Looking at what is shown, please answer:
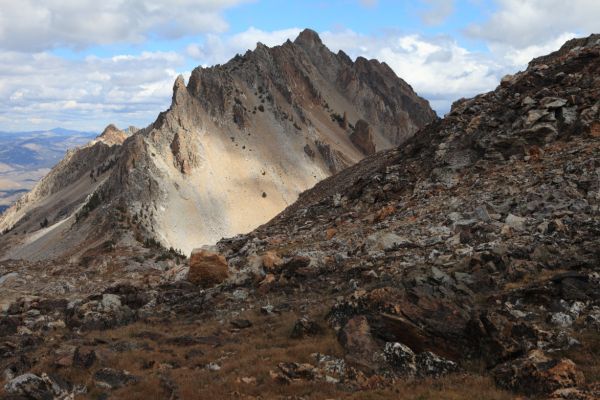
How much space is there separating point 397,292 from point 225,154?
221 feet

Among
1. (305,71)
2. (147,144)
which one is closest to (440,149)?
(147,144)

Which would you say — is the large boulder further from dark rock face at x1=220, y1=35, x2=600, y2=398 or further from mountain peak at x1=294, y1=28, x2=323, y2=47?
mountain peak at x1=294, y1=28, x2=323, y2=47

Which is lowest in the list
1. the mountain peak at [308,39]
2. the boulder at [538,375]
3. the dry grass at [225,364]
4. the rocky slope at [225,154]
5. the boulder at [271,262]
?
the boulder at [538,375]

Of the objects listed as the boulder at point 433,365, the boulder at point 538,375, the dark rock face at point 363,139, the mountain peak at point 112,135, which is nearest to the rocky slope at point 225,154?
the dark rock face at point 363,139

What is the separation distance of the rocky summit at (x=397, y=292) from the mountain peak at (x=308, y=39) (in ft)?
337

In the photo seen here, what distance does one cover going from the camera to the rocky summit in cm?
1309

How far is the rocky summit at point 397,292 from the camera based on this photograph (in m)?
13.1

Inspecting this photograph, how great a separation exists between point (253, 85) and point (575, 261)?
88.5m

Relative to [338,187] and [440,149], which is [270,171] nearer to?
[338,187]

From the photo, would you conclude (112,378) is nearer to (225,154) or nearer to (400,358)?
(400,358)

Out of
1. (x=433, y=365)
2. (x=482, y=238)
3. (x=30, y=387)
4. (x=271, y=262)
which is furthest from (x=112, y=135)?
(x=433, y=365)

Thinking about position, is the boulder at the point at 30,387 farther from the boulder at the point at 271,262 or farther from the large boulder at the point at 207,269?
the boulder at the point at 271,262

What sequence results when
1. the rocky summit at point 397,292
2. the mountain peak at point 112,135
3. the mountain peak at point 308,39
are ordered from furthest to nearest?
1. the mountain peak at point 308,39
2. the mountain peak at point 112,135
3. the rocky summit at point 397,292

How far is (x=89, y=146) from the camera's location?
11575 centimetres
